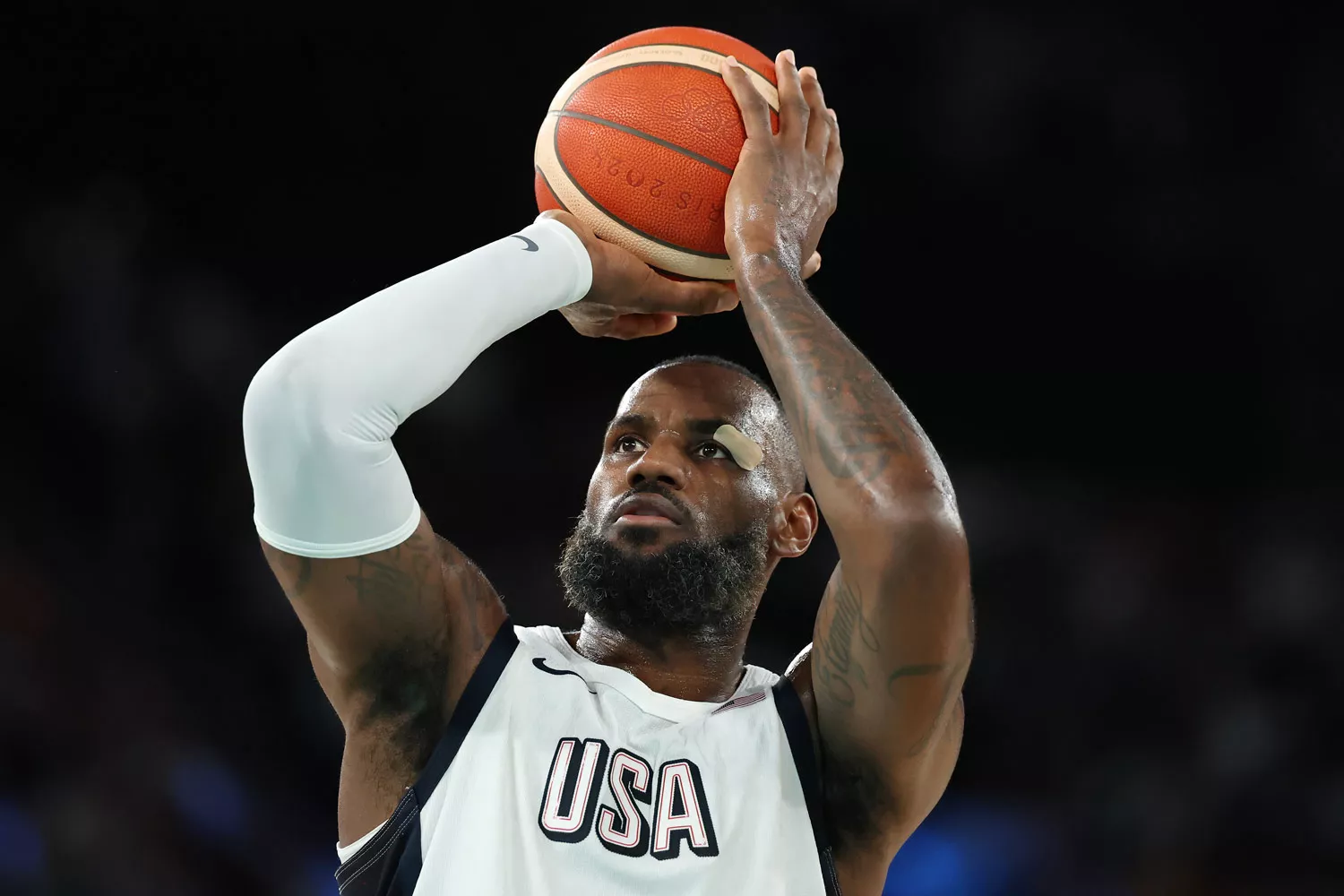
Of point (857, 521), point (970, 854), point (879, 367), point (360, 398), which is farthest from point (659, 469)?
point (970, 854)

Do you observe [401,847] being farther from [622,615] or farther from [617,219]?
[617,219]

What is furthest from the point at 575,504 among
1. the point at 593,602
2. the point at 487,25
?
the point at 593,602

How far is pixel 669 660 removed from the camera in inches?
107

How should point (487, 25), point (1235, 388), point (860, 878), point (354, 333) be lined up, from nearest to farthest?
point (354, 333) → point (860, 878) → point (1235, 388) → point (487, 25)

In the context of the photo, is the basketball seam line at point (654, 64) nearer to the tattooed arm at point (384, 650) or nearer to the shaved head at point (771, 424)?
the shaved head at point (771, 424)

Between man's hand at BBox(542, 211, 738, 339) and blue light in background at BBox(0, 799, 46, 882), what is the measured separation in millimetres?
3310

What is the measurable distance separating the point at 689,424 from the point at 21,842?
335 centimetres

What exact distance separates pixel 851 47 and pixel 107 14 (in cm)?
323

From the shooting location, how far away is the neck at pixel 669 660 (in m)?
2.70

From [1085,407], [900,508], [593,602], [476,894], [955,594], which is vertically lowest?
[1085,407]

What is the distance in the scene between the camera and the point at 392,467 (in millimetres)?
2137

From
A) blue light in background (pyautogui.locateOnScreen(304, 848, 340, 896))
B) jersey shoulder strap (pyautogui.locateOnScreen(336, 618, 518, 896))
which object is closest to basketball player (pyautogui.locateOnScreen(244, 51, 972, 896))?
jersey shoulder strap (pyautogui.locateOnScreen(336, 618, 518, 896))

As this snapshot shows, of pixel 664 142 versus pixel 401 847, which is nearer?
pixel 401 847

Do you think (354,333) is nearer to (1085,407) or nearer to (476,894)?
(476,894)
